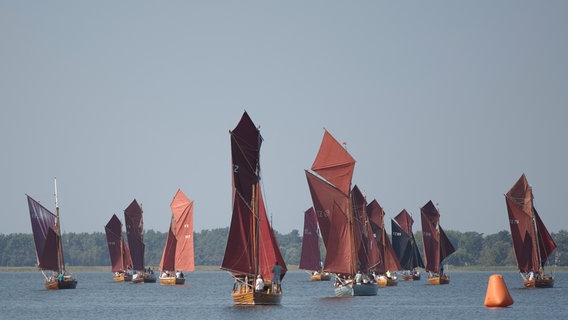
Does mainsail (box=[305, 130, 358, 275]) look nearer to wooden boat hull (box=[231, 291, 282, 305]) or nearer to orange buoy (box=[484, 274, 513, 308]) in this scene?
orange buoy (box=[484, 274, 513, 308])

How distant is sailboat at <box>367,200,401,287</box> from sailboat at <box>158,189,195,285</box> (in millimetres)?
21934

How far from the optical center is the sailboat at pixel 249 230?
3066 inches

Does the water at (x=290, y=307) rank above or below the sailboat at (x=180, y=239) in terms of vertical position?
below

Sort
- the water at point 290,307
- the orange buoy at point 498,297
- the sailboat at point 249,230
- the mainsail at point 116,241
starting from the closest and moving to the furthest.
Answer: the sailboat at point 249,230, the water at point 290,307, the orange buoy at point 498,297, the mainsail at point 116,241

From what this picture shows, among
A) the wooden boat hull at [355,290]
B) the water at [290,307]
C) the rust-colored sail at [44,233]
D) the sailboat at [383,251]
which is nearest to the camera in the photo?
the water at [290,307]

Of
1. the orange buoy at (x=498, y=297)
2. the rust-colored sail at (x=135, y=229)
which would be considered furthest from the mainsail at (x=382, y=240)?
the orange buoy at (x=498, y=297)

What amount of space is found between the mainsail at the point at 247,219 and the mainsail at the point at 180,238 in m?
60.6

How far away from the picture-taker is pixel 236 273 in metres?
78.7

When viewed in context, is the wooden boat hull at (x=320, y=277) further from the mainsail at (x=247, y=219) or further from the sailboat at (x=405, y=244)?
the mainsail at (x=247, y=219)

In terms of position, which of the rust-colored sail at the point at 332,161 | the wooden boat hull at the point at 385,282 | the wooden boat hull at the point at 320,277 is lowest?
the wooden boat hull at the point at 385,282

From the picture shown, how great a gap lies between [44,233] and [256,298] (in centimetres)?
5145

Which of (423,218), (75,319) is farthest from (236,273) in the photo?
(423,218)

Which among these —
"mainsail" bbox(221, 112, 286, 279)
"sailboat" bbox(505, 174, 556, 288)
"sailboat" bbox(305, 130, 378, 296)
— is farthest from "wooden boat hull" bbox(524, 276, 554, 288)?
"mainsail" bbox(221, 112, 286, 279)

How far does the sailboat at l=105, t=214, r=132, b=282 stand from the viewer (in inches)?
6127
